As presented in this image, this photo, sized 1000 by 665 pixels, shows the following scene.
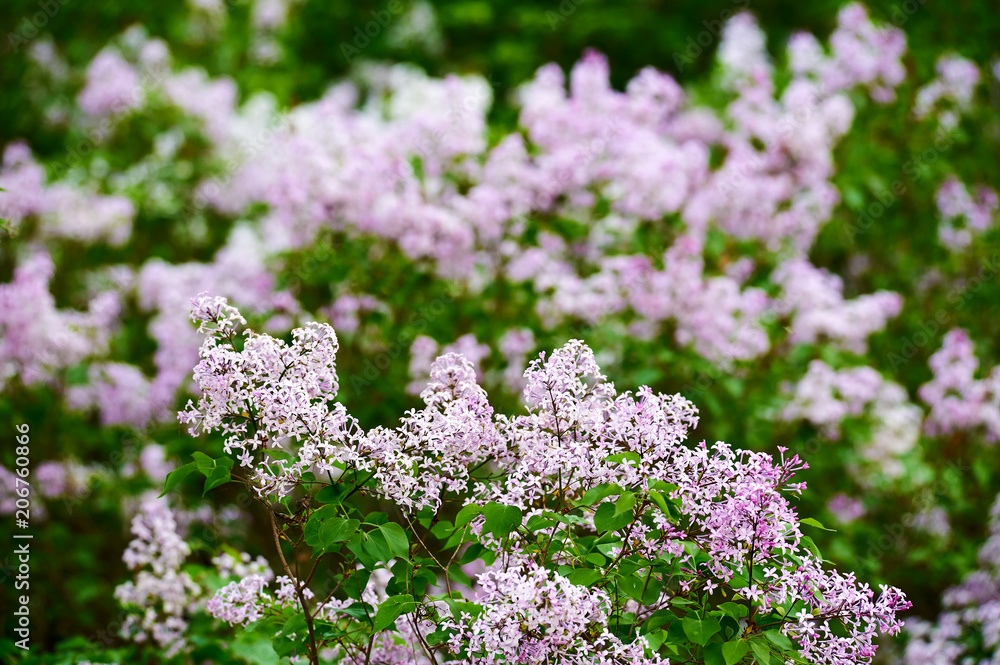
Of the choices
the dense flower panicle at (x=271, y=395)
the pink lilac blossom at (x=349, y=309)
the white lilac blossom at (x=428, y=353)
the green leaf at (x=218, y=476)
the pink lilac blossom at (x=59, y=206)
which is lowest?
the green leaf at (x=218, y=476)

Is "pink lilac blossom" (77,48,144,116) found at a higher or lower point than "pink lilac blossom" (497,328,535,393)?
higher

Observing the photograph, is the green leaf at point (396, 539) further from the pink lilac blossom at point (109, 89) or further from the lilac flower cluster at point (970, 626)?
the pink lilac blossom at point (109, 89)

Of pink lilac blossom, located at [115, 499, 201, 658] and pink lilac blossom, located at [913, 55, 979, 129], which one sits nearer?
pink lilac blossom, located at [115, 499, 201, 658]

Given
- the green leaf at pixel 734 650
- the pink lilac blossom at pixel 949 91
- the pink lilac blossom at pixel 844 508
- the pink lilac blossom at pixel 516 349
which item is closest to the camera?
the green leaf at pixel 734 650

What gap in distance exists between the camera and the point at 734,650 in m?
1.90

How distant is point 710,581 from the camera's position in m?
2.13

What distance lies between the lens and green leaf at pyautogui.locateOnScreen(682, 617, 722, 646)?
1.95 m

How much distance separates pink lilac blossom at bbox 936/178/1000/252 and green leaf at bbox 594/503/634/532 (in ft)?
17.5

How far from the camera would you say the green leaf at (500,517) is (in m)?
2.02

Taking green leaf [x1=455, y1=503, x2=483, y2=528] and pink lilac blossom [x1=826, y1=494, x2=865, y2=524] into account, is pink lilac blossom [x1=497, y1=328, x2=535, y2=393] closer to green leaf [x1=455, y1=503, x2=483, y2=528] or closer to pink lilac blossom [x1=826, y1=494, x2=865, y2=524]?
pink lilac blossom [x1=826, y1=494, x2=865, y2=524]

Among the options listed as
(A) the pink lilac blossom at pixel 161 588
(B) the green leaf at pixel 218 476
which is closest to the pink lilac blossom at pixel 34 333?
(A) the pink lilac blossom at pixel 161 588

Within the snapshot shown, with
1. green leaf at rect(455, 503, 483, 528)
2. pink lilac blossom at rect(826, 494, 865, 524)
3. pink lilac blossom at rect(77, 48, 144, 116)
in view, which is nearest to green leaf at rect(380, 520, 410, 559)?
green leaf at rect(455, 503, 483, 528)

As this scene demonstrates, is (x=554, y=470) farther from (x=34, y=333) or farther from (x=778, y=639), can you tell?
(x=34, y=333)

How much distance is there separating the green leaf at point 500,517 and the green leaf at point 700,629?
461mm
